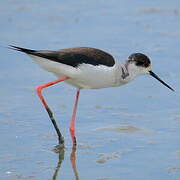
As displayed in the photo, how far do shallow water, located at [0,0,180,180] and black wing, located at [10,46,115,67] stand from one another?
2.11 ft

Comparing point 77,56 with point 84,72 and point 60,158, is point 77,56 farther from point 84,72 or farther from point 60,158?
point 60,158

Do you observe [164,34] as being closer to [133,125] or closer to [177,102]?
[177,102]

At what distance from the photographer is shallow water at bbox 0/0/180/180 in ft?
17.4

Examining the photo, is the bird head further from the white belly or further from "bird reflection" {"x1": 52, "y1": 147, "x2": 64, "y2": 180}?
"bird reflection" {"x1": 52, "y1": 147, "x2": 64, "y2": 180}

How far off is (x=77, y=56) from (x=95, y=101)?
3.55 ft

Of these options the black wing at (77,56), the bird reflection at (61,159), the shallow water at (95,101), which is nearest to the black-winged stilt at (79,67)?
the black wing at (77,56)

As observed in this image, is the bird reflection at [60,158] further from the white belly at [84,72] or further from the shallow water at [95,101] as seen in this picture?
the white belly at [84,72]

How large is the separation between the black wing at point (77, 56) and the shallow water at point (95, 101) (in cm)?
64

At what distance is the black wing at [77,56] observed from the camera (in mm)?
5746

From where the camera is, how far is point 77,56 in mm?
5855

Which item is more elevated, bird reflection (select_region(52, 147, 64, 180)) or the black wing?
the black wing

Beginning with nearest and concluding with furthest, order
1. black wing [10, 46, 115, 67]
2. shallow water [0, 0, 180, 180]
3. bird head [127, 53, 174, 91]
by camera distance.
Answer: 1. shallow water [0, 0, 180, 180]
2. black wing [10, 46, 115, 67]
3. bird head [127, 53, 174, 91]

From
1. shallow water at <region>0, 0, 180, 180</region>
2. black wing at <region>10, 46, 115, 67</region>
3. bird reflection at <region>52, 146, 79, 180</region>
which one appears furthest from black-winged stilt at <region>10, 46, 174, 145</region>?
shallow water at <region>0, 0, 180, 180</region>

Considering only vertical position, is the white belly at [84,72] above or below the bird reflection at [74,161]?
above
